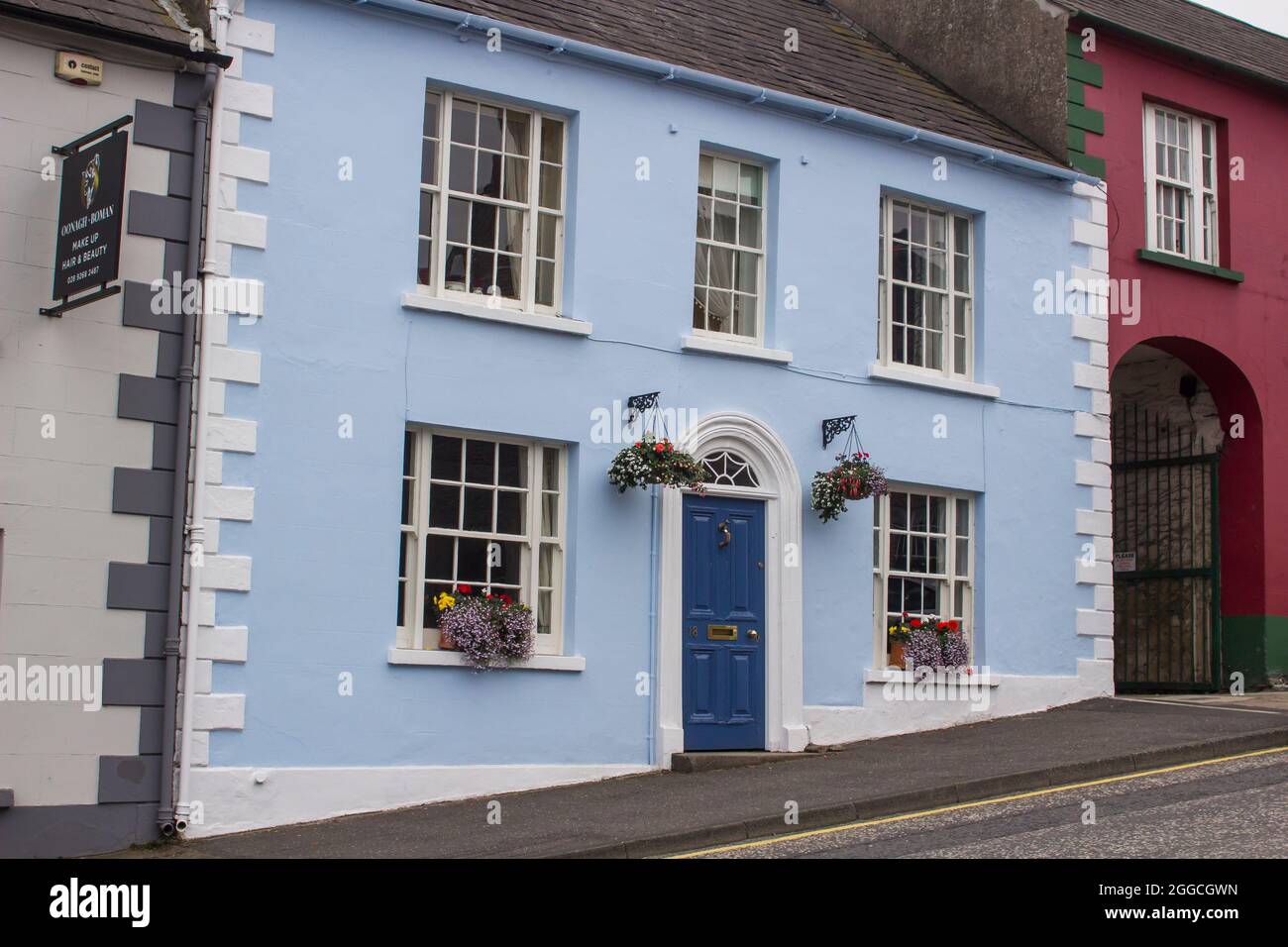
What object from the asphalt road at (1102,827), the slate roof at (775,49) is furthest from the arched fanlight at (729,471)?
the asphalt road at (1102,827)

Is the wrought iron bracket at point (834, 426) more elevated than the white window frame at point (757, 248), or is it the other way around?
the white window frame at point (757, 248)

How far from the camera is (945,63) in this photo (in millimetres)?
18609

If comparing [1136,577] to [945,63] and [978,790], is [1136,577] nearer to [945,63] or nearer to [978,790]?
[945,63]

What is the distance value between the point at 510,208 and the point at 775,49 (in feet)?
13.8

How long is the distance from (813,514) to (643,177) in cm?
344

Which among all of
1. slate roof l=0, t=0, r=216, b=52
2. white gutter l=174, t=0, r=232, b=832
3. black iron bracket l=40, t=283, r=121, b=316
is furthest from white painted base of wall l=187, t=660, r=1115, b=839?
slate roof l=0, t=0, r=216, b=52

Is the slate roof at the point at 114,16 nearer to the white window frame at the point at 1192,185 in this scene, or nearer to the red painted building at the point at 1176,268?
the red painted building at the point at 1176,268

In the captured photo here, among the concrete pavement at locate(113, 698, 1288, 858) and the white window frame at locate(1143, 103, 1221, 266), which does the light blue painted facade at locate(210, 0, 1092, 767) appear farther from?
the white window frame at locate(1143, 103, 1221, 266)

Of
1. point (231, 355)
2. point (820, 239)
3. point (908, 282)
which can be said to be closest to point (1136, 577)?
point (908, 282)

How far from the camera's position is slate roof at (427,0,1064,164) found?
47.6ft

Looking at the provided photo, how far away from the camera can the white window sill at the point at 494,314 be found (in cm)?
1303

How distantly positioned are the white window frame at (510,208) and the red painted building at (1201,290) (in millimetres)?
6452

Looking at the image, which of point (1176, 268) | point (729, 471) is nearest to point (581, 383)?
point (729, 471)
